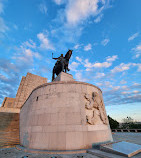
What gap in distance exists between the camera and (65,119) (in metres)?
7.16

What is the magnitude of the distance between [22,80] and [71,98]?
35305mm

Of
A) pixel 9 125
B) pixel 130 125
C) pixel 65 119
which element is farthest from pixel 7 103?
pixel 130 125

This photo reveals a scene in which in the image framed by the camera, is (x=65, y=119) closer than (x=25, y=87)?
Yes

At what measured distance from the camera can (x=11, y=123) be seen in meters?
13.7

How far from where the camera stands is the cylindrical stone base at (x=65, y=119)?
261 inches

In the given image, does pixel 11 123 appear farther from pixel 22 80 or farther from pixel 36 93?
pixel 22 80

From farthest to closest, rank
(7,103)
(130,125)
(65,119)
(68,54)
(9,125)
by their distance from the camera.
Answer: (130,125), (7,103), (68,54), (9,125), (65,119)

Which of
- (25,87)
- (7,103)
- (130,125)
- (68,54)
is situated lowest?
(130,125)

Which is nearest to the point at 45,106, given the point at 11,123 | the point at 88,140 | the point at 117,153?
the point at 88,140

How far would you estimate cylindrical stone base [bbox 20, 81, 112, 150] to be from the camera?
21.8 ft

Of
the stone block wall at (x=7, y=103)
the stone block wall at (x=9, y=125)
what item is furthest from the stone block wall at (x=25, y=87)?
the stone block wall at (x=9, y=125)

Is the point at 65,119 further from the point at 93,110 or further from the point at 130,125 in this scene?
the point at 130,125

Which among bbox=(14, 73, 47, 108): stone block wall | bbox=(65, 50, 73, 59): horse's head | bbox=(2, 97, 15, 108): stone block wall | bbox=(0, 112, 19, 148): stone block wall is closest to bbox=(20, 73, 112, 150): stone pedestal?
bbox=(0, 112, 19, 148): stone block wall

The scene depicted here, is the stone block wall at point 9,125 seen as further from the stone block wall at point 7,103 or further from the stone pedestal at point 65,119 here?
the stone block wall at point 7,103
